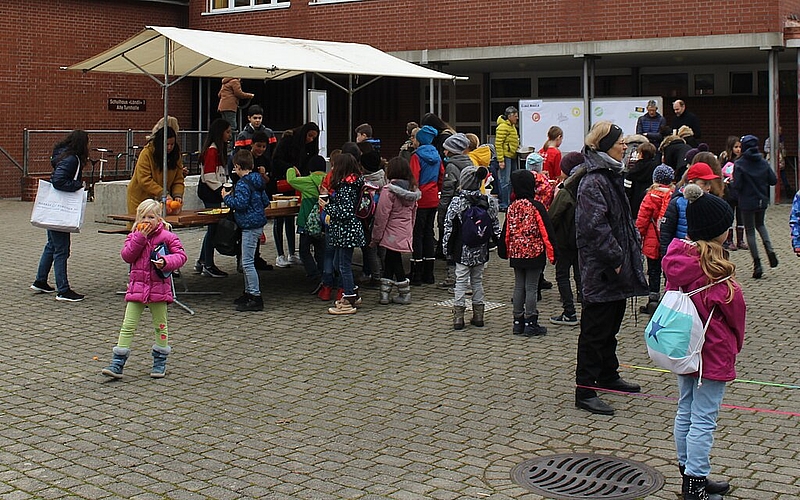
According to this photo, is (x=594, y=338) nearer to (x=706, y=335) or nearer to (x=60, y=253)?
(x=706, y=335)

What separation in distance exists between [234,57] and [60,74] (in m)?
15.7

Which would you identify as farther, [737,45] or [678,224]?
[737,45]

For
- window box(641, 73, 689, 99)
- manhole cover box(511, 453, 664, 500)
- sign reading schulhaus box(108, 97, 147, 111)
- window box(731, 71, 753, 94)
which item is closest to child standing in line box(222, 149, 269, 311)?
manhole cover box(511, 453, 664, 500)

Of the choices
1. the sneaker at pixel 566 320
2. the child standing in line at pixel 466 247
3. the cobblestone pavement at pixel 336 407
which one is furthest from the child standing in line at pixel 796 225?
the child standing in line at pixel 466 247

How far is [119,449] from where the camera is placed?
6.32m

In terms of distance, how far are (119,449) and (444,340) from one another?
3.75m

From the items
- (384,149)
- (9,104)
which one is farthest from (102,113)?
(384,149)

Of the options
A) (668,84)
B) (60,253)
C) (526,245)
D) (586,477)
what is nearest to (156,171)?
(60,253)

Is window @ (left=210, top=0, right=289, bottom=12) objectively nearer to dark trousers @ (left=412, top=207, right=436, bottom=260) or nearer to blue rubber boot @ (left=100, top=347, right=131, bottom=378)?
dark trousers @ (left=412, top=207, right=436, bottom=260)

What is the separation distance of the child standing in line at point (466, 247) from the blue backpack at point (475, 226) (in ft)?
0.15

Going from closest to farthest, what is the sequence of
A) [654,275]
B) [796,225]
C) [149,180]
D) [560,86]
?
[796,225] → [654,275] → [149,180] → [560,86]

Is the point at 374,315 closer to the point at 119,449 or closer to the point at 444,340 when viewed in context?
the point at 444,340

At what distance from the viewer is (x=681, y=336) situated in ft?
17.6

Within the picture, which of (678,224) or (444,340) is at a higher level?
(678,224)
